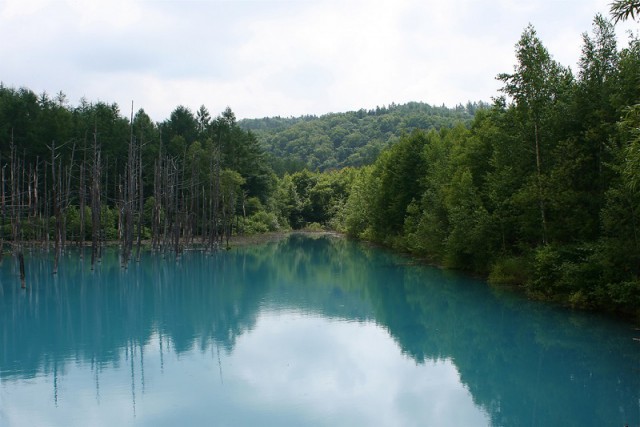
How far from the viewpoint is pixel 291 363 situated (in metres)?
16.5

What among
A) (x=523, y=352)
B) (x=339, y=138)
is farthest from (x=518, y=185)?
(x=339, y=138)

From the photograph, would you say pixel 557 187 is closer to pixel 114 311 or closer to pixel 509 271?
pixel 509 271

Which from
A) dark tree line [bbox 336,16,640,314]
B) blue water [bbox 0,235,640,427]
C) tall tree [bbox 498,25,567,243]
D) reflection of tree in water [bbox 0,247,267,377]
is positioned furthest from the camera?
tall tree [bbox 498,25,567,243]

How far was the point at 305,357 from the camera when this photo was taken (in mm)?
17156

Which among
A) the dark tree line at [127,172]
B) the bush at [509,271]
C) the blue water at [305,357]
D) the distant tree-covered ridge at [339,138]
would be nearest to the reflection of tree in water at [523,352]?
the blue water at [305,357]

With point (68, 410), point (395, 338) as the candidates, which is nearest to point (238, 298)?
point (395, 338)

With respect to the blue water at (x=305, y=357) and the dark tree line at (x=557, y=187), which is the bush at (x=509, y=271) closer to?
the dark tree line at (x=557, y=187)

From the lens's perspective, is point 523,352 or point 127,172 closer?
point 523,352

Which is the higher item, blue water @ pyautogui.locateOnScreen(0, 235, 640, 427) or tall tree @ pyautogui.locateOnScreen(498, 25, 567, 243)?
tall tree @ pyautogui.locateOnScreen(498, 25, 567, 243)

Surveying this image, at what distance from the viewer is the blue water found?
12.7 metres

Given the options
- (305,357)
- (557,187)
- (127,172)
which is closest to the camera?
(305,357)

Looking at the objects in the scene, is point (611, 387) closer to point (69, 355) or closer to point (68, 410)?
point (68, 410)

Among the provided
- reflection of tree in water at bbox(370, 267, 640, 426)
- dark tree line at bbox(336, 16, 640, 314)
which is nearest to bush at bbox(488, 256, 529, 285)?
dark tree line at bbox(336, 16, 640, 314)

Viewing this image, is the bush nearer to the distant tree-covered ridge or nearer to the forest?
the forest
